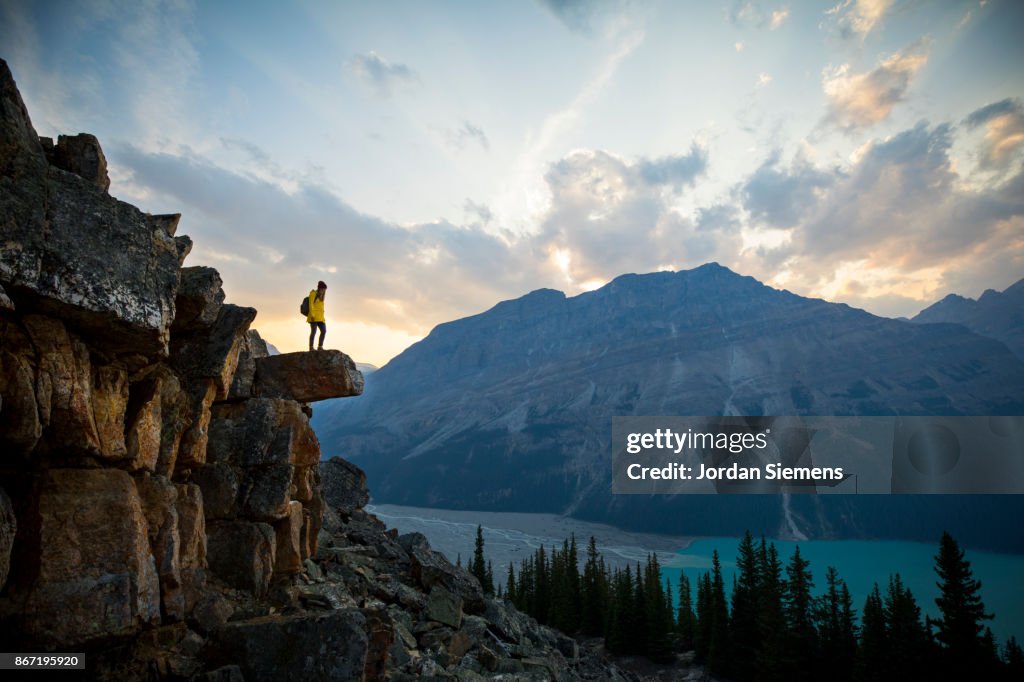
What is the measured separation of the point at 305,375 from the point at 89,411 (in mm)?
9761

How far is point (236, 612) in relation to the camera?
48.6ft

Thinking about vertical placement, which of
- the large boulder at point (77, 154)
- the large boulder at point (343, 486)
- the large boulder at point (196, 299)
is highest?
the large boulder at point (77, 154)

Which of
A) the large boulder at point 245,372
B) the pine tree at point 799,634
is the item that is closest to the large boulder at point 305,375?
the large boulder at point 245,372

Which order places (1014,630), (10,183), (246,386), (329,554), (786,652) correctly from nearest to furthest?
(10,183), (246,386), (329,554), (786,652), (1014,630)

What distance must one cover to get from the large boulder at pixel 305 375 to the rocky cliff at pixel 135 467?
1.45m

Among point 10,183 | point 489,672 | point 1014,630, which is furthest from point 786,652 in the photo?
point 1014,630

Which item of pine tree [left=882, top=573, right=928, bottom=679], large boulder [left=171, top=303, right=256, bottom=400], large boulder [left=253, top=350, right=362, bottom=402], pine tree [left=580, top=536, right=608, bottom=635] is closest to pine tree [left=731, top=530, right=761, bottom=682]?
pine tree [left=882, top=573, right=928, bottom=679]

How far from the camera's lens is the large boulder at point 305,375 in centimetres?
2042

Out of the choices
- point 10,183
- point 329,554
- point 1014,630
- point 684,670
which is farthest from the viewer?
point 1014,630

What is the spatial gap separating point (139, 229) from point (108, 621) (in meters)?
8.44

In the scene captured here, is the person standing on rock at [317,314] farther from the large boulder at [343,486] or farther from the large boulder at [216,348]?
the large boulder at [343,486]

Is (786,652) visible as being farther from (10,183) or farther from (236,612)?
(10,183)

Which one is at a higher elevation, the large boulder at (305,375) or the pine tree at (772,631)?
the large boulder at (305,375)

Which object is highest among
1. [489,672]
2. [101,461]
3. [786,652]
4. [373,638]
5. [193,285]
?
[193,285]
